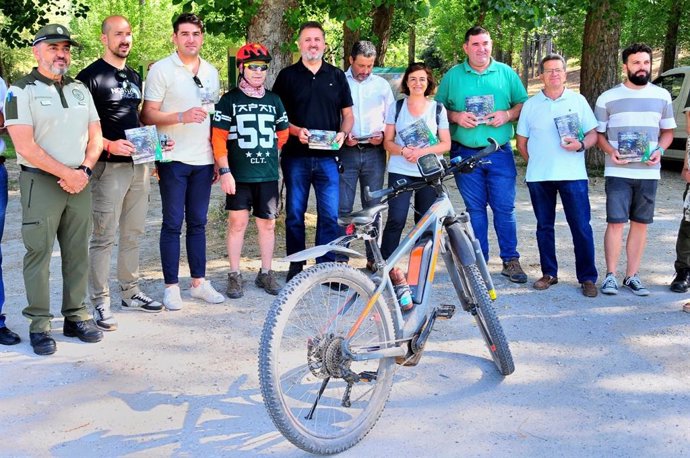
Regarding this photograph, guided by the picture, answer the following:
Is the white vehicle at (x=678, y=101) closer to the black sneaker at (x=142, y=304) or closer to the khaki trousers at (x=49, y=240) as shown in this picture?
the black sneaker at (x=142, y=304)

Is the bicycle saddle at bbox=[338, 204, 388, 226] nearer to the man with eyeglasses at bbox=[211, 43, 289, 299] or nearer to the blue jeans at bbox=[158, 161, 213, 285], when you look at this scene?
the man with eyeglasses at bbox=[211, 43, 289, 299]

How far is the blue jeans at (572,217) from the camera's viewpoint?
599 cm

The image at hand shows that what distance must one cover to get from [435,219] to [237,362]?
158cm

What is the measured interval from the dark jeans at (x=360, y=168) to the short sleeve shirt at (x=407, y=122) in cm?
13

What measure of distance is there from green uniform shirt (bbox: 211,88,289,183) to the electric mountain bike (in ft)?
5.90

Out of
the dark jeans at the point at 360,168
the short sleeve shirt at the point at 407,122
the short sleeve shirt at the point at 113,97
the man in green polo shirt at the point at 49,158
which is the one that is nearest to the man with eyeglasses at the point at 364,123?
the dark jeans at the point at 360,168

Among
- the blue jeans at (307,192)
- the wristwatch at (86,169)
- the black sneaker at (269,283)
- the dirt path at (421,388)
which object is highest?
the wristwatch at (86,169)

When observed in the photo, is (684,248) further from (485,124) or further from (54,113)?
(54,113)

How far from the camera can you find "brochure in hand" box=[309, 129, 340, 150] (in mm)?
5738

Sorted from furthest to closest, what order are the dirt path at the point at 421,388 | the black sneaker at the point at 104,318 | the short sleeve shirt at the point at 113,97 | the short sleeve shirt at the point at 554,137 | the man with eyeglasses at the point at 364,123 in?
the man with eyeglasses at the point at 364,123, the short sleeve shirt at the point at 554,137, the black sneaker at the point at 104,318, the short sleeve shirt at the point at 113,97, the dirt path at the point at 421,388

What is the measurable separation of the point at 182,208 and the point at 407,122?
194cm

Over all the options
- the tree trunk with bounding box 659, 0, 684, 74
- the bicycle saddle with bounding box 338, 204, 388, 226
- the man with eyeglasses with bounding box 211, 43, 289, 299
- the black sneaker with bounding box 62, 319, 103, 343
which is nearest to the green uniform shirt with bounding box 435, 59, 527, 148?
the man with eyeglasses with bounding box 211, 43, 289, 299

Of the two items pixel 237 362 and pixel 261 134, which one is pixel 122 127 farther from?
pixel 237 362

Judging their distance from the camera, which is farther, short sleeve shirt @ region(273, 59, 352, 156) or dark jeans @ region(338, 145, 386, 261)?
dark jeans @ region(338, 145, 386, 261)
